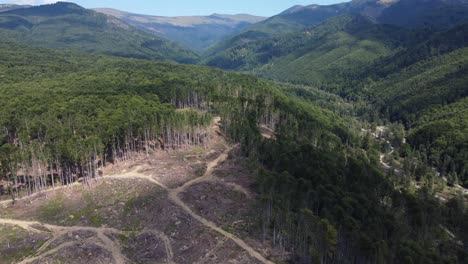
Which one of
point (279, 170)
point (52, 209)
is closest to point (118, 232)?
point (52, 209)

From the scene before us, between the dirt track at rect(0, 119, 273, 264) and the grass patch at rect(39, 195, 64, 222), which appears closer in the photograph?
the dirt track at rect(0, 119, 273, 264)

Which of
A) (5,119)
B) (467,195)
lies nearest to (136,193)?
(5,119)

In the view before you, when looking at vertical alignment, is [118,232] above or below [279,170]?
below

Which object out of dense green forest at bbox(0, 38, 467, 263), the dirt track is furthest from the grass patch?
dense green forest at bbox(0, 38, 467, 263)

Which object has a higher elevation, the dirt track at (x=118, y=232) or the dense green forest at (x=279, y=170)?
the dense green forest at (x=279, y=170)

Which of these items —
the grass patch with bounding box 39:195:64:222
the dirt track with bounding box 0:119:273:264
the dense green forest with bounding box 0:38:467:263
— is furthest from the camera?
the grass patch with bounding box 39:195:64:222

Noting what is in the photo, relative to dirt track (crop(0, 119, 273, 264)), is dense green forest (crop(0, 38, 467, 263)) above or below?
above

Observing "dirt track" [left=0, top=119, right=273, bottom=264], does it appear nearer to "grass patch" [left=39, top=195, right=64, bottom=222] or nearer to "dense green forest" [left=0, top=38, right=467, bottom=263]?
"grass patch" [left=39, top=195, right=64, bottom=222]

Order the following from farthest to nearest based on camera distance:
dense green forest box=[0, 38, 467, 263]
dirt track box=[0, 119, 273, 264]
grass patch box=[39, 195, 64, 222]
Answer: grass patch box=[39, 195, 64, 222]
dirt track box=[0, 119, 273, 264]
dense green forest box=[0, 38, 467, 263]

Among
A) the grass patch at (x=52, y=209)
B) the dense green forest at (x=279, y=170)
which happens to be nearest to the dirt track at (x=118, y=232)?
the grass patch at (x=52, y=209)

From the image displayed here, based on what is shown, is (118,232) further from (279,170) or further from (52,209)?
(279,170)

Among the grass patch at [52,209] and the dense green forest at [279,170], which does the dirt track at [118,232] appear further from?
the dense green forest at [279,170]
